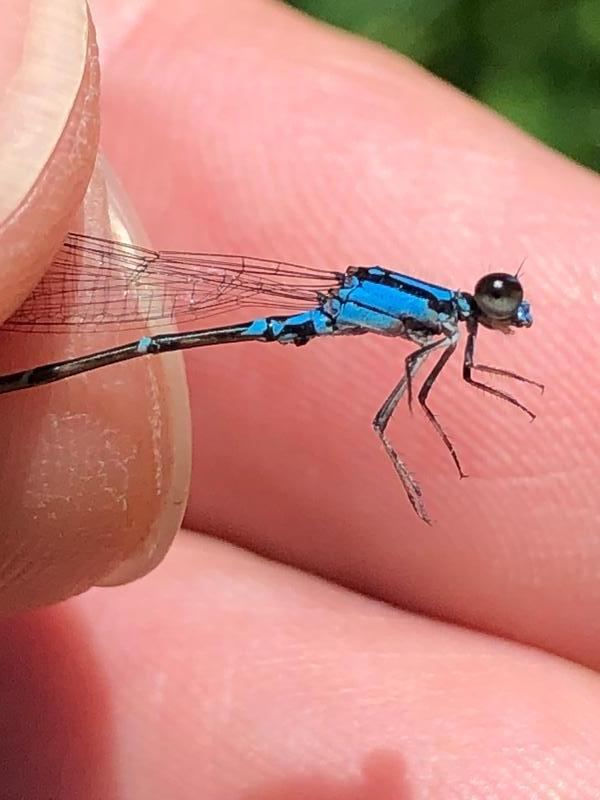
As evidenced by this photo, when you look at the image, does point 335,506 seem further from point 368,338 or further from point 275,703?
point 275,703

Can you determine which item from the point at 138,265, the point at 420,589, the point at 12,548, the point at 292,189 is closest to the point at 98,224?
the point at 138,265

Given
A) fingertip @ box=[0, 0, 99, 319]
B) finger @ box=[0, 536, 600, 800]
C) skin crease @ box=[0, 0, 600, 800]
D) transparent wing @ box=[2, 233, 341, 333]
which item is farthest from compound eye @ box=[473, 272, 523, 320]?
finger @ box=[0, 536, 600, 800]

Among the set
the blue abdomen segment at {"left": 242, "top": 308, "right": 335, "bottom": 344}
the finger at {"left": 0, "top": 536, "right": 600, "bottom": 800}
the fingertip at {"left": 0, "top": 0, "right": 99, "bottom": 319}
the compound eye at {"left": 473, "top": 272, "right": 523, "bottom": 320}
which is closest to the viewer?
the fingertip at {"left": 0, "top": 0, "right": 99, "bottom": 319}

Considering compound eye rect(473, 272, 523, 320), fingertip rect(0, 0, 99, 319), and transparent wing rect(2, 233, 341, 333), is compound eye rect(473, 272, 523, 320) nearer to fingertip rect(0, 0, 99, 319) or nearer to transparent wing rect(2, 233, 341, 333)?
transparent wing rect(2, 233, 341, 333)

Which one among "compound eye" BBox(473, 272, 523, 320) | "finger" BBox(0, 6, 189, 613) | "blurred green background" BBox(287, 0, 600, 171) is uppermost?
"blurred green background" BBox(287, 0, 600, 171)

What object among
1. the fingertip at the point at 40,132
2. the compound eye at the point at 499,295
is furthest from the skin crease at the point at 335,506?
the fingertip at the point at 40,132

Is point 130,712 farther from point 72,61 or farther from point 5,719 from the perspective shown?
point 72,61

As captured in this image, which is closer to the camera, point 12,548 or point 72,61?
point 72,61

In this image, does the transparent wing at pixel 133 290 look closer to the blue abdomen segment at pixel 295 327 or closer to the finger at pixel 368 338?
the blue abdomen segment at pixel 295 327
